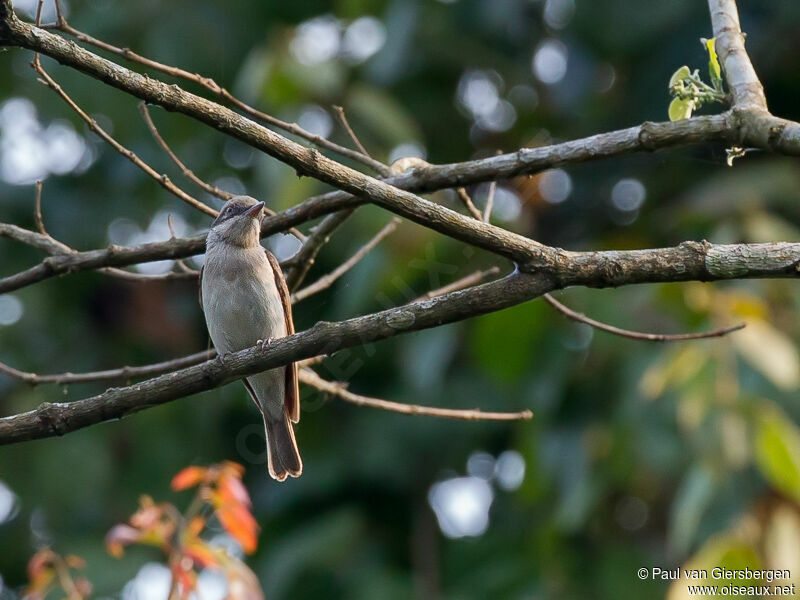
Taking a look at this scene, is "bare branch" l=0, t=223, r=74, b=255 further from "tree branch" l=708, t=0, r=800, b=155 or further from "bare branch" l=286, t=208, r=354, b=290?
"tree branch" l=708, t=0, r=800, b=155

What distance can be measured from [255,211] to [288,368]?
79 centimetres

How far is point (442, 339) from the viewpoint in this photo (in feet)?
21.6

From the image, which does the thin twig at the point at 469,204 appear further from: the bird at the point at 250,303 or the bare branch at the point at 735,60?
the bird at the point at 250,303

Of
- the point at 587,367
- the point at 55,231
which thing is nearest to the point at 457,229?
the point at 587,367

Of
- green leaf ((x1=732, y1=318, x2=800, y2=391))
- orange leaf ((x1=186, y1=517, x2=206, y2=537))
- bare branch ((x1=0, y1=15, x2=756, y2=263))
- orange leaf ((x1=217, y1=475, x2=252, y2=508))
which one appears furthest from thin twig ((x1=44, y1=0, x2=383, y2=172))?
green leaf ((x1=732, y1=318, x2=800, y2=391))

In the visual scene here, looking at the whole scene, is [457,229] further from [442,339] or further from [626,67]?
[626,67]

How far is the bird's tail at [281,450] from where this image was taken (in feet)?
16.7

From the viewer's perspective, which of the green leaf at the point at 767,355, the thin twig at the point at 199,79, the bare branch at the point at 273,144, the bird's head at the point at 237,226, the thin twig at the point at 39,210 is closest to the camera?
the bare branch at the point at 273,144

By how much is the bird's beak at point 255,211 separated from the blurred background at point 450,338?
39.3 inches

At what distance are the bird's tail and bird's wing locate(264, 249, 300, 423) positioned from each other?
0.26 ft

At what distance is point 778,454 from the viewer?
200 inches

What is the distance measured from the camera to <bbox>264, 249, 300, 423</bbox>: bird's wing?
4938 millimetres

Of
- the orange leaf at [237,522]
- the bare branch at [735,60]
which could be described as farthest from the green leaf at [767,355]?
the orange leaf at [237,522]

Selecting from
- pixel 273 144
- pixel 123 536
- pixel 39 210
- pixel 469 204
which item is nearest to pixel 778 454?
pixel 469 204
